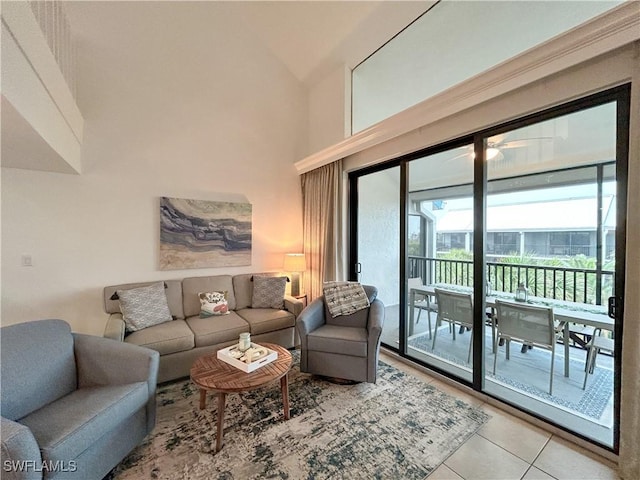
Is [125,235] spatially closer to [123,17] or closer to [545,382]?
[123,17]

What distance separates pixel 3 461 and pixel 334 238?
10.7 ft

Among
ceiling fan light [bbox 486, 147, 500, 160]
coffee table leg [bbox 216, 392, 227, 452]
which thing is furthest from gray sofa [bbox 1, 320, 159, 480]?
ceiling fan light [bbox 486, 147, 500, 160]

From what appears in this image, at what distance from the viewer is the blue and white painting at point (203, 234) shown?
3.33 m

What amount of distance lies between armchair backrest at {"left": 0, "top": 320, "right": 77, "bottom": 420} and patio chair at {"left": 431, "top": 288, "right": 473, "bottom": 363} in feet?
10.8

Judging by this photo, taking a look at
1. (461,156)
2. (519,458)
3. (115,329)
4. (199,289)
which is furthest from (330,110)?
(519,458)

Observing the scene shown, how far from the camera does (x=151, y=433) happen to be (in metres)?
1.95

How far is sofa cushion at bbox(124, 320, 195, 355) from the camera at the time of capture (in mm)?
2480

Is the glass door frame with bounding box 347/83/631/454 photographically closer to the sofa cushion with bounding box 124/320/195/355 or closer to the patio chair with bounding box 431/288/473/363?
the patio chair with bounding box 431/288/473/363

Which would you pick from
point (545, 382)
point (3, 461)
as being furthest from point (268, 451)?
point (545, 382)

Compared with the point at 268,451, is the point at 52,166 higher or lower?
higher

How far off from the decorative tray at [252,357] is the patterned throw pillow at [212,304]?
1073mm

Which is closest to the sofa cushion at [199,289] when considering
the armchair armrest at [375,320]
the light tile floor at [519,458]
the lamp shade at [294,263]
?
the lamp shade at [294,263]

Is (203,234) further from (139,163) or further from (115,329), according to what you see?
(115,329)

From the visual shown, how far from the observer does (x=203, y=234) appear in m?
3.57
